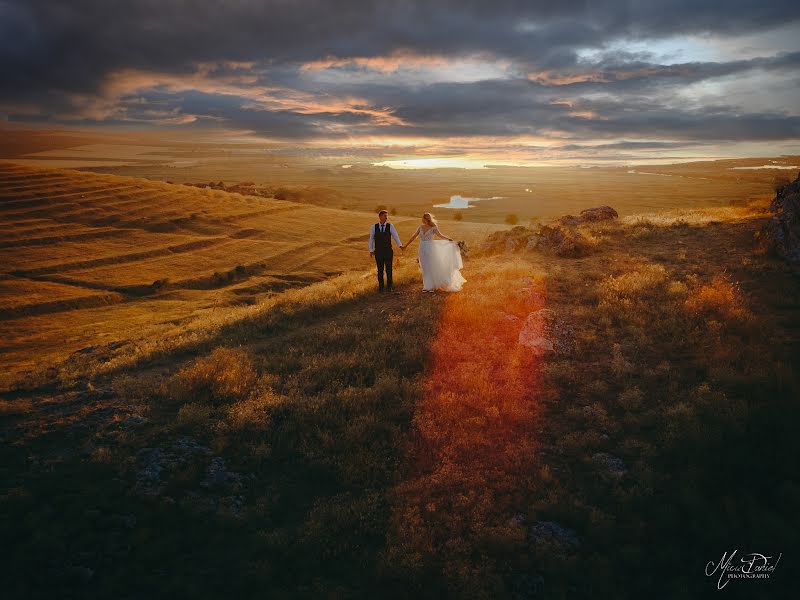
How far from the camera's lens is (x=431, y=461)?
22.9ft

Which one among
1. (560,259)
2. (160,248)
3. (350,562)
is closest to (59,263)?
(160,248)

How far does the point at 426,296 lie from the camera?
50.9ft

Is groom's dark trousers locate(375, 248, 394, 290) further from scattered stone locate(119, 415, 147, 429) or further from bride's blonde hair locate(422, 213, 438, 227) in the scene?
scattered stone locate(119, 415, 147, 429)

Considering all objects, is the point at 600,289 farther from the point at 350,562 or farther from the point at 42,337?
the point at 42,337

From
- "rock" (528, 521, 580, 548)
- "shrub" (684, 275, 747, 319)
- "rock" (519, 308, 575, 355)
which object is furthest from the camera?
"shrub" (684, 275, 747, 319)

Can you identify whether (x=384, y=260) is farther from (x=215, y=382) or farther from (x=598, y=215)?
(x=598, y=215)

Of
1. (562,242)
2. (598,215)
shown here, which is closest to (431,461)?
(562,242)

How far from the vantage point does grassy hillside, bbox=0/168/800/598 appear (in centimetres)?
511

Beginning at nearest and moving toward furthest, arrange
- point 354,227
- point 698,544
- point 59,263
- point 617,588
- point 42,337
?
point 617,588, point 698,544, point 42,337, point 59,263, point 354,227

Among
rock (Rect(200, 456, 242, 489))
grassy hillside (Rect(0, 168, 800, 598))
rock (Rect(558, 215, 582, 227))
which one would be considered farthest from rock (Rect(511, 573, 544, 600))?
rock (Rect(558, 215, 582, 227))

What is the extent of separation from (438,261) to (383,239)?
7.52 ft

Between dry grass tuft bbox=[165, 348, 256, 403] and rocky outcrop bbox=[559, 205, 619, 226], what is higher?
rocky outcrop bbox=[559, 205, 619, 226]

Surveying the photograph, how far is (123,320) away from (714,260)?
32304mm

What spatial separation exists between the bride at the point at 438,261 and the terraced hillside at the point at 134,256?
984cm
